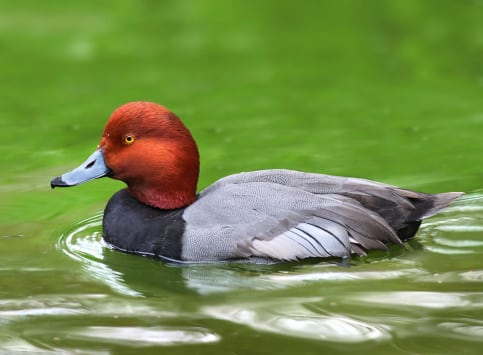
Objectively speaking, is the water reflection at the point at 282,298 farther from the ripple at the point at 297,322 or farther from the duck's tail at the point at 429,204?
the duck's tail at the point at 429,204

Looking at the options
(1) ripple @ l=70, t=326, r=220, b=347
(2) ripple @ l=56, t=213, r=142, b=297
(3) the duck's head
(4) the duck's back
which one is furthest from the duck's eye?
(1) ripple @ l=70, t=326, r=220, b=347

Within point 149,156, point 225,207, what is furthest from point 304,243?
point 149,156

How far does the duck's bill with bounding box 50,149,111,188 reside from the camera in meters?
6.59

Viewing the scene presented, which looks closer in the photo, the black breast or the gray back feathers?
the gray back feathers

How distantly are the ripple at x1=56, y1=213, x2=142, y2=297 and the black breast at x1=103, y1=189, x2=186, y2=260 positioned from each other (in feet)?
0.43

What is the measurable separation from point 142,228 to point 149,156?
1.44 ft

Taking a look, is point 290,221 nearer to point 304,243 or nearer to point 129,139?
point 304,243

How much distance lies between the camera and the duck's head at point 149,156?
6.54 meters

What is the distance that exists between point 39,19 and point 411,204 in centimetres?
856

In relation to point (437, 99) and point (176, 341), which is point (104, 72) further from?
point (176, 341)

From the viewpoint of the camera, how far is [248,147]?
905 cm

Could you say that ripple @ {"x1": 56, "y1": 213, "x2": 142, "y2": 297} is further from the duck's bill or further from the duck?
the duck's bill

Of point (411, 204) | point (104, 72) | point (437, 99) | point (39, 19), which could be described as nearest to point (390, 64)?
point (437, 99)

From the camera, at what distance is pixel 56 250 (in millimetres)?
6746
